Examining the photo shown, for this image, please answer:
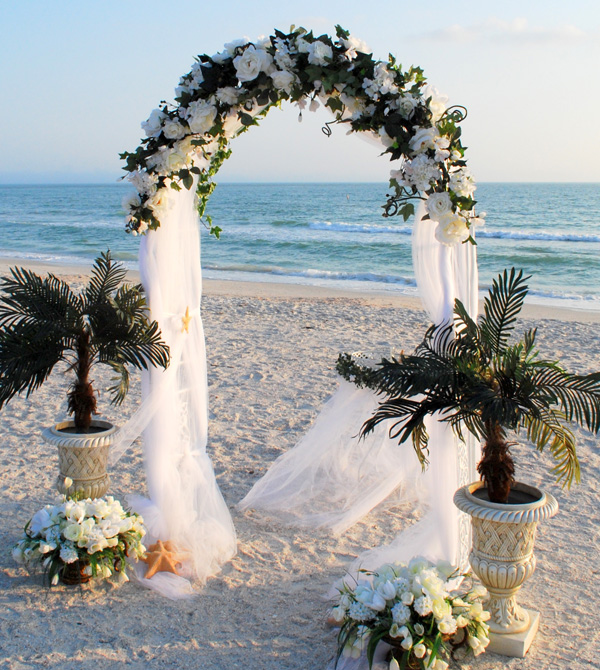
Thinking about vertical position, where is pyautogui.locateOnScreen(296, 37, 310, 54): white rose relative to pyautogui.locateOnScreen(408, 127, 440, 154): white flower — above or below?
above

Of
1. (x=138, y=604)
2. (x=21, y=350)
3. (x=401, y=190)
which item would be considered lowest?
(x=138, y=604)

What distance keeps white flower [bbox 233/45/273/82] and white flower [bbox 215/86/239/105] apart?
0.44ft

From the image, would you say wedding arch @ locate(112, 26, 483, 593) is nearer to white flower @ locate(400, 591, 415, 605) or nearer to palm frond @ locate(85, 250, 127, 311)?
palm frond @ locate(85, 250, 127, 311)

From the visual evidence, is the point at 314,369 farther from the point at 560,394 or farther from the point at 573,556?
the point at 560,394

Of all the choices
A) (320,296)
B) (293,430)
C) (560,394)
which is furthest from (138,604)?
(320,296)

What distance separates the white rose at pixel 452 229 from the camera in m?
3.10

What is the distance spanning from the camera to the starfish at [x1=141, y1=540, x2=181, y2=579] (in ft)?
11.9

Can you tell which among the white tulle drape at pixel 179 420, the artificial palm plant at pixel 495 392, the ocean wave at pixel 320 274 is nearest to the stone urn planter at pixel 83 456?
the white tulle drape at pixel 179 420

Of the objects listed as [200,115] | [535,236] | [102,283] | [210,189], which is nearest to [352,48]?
[200,115]

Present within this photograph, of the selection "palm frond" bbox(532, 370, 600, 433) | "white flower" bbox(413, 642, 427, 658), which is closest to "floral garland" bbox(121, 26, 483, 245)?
"palm frond" bbox(532, 370, 600, 433)

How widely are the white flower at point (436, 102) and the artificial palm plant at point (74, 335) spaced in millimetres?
1814

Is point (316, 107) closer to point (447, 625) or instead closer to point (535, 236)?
point (447, 625)

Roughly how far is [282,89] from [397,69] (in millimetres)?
565

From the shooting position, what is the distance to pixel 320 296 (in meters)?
13.9
